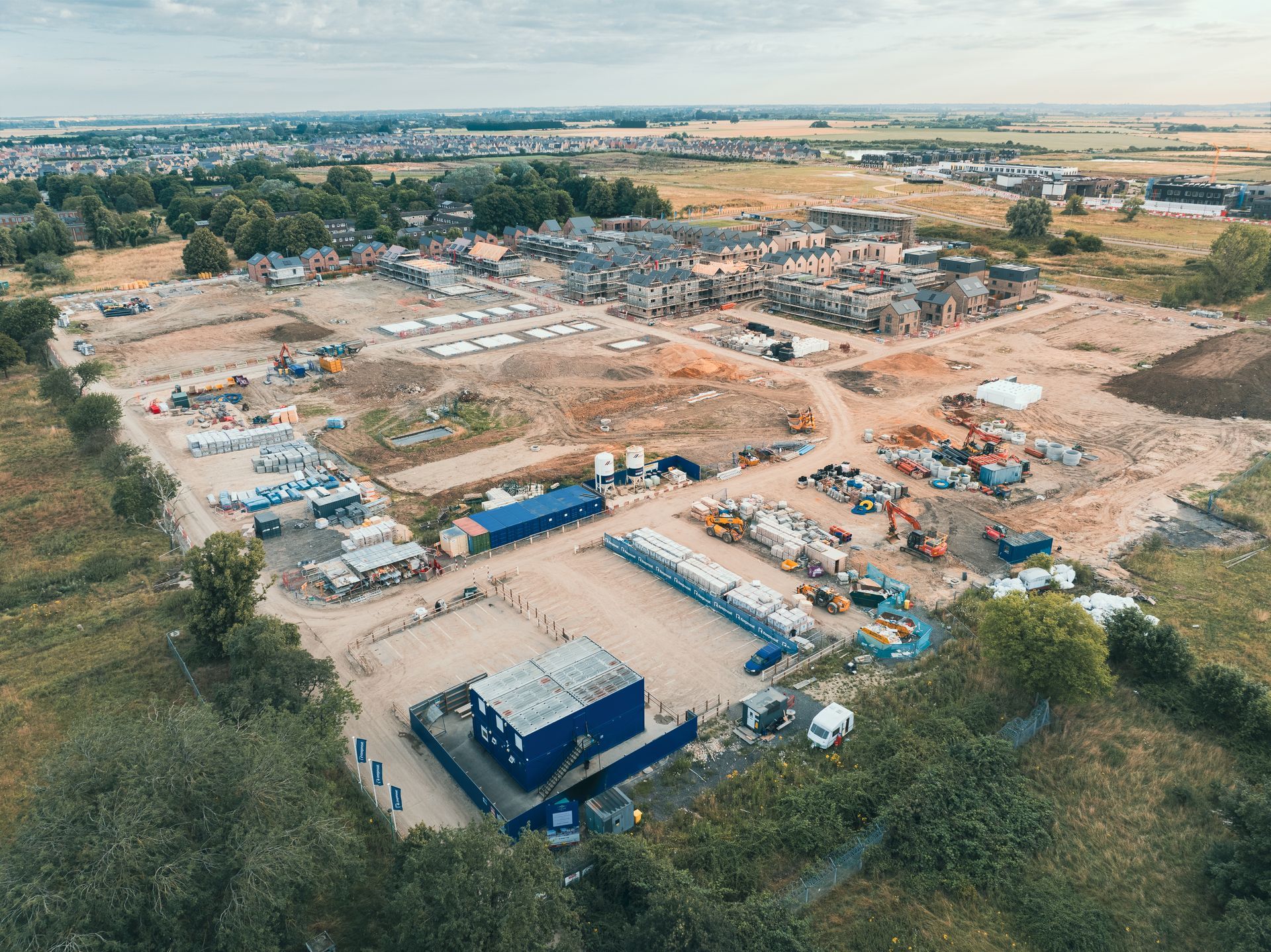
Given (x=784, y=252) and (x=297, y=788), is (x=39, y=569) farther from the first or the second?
(x=784, y=252)

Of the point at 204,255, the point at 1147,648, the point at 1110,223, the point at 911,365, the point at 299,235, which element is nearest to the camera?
the point at 1147,648

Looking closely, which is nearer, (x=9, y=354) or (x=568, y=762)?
(x=568, y=762)

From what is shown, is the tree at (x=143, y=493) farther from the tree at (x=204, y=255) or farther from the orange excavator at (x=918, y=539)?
the tree at (x=204, y=255)

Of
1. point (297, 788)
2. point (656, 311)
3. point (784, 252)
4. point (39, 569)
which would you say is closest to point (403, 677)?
point (297, 788)

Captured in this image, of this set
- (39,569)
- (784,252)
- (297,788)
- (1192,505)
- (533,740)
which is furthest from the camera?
(784,252)

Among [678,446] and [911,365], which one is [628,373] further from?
[911,365]

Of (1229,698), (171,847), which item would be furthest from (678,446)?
(171,847)
